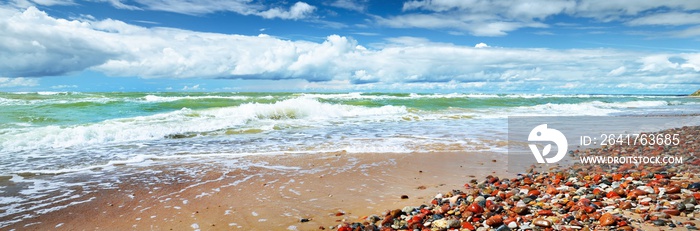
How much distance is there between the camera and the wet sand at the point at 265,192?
4223mm

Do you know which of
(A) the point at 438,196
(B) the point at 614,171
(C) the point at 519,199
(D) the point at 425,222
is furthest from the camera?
(B) the point at 614,171

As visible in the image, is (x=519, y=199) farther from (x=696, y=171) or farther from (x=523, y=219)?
(x=696, y=171)

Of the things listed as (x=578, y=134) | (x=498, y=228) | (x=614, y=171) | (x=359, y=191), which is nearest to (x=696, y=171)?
(x=614, y=171)

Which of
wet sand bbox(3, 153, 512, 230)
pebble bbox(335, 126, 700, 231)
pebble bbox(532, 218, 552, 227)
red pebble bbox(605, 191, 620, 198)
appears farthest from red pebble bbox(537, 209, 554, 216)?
wet sand bbox(3, 153, 512, 230)

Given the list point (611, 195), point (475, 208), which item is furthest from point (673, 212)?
point (475, 208)

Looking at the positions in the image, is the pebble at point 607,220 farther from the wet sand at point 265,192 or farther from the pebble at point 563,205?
the wet sand at point 265,192

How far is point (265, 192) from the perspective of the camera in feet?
17.4

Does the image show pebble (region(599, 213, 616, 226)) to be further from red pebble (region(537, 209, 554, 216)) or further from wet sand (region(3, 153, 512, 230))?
wet sand (region(3, 153, 512, 230))

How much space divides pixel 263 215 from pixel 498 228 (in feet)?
8.23

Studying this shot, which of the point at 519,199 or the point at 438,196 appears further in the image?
the point at 438,196

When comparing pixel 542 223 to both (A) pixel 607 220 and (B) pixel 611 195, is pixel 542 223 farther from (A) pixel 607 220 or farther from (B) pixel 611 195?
(B) pixel 611 195

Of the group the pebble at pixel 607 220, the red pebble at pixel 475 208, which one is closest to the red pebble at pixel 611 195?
the pebble at pixel 607 220

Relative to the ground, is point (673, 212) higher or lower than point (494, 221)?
higher

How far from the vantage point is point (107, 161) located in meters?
7.69
